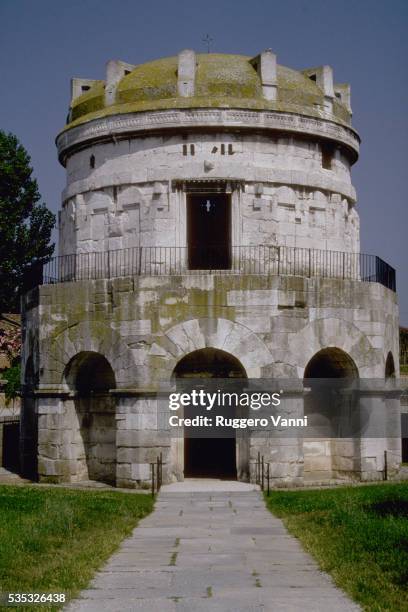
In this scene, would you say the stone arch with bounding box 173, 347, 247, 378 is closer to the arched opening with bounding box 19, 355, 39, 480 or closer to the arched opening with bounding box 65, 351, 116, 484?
the arched opening with bounding box 65, 351, 116, 484

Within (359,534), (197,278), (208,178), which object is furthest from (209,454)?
(359,534)

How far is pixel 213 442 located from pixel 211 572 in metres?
13.2

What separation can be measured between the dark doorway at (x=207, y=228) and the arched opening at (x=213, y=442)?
4425 mm

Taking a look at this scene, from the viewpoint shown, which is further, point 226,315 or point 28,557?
point 226,315

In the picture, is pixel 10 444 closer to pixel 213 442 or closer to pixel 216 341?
pixel 213 442

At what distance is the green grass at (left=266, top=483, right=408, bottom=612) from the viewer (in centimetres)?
909

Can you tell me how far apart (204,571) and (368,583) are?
6.41 feet

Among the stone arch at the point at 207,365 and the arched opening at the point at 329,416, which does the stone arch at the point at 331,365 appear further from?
the stone arch at the point at 207,365

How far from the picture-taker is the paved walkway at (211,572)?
28.2 ft

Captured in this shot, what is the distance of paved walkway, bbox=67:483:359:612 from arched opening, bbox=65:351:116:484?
622 cm

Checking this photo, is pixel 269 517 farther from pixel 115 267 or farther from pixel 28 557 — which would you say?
pixel 115 267

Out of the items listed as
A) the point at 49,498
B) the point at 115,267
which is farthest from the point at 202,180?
the point at 49,498

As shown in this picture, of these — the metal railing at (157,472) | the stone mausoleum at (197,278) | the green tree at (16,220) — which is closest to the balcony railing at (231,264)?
the stone mausoleum at (197,278)

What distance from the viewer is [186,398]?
803 inches
